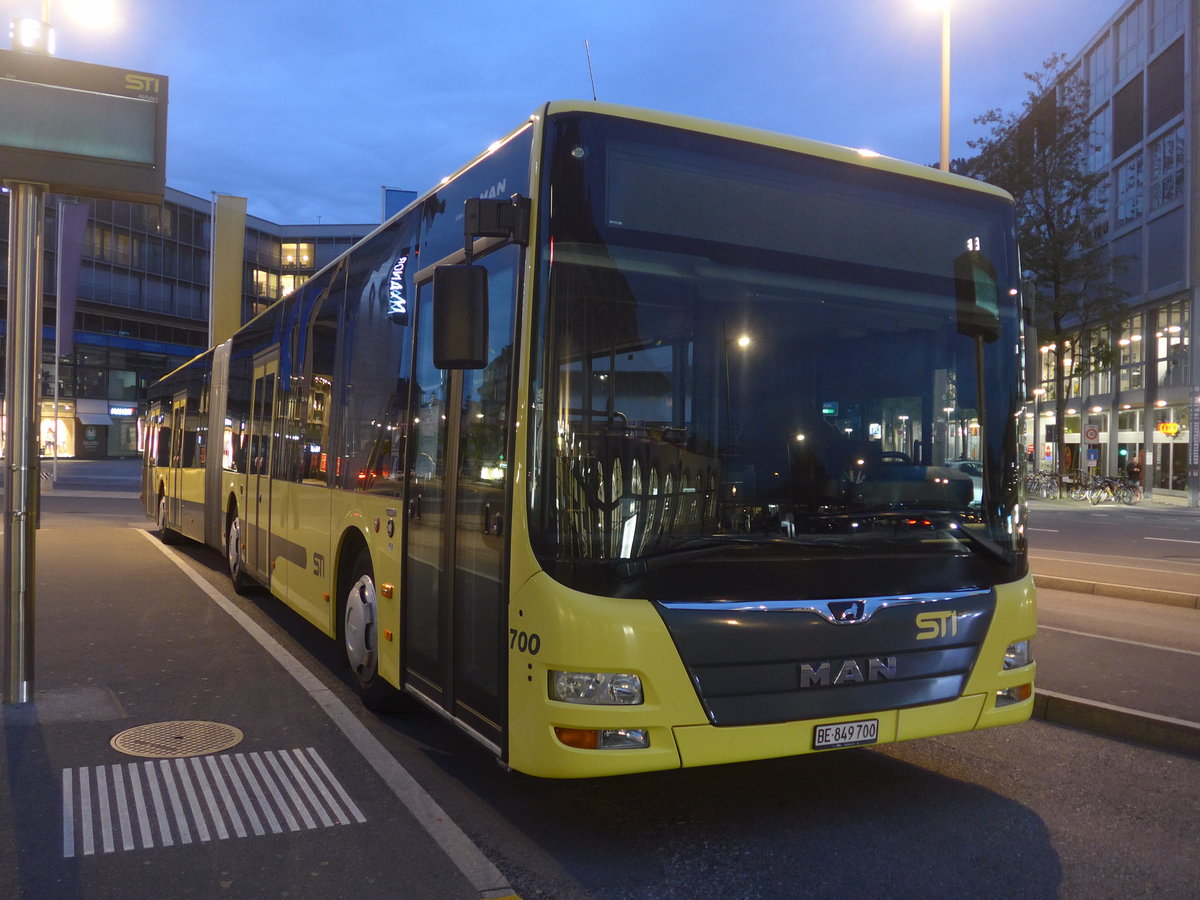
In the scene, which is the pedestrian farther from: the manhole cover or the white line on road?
the manhole cover

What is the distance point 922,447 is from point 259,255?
7580 cm

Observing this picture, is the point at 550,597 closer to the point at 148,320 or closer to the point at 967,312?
the point at 967,312

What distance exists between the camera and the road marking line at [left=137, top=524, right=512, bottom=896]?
4047mm

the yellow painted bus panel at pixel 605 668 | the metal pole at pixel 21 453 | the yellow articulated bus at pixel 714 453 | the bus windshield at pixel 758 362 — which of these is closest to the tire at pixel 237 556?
the metal pole at pixel 21 453

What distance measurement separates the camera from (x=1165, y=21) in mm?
40906

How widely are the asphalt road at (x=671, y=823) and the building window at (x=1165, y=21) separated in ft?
139

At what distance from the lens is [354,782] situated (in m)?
5.13

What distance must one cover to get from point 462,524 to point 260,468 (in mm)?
5489

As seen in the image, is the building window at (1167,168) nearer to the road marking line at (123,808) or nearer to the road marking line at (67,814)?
the road marking line at (123,808)

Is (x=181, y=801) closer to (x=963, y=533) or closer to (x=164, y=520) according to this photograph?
(x=963, y=533)

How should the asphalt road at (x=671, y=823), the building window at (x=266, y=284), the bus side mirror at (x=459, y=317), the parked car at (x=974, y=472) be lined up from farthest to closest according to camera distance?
1. the building window at (x=266, y=284)
2. the parked car at (x=974, y=472)
3. the bus side mirror at (x=459, y=317)
4. the asphalt road at (x=671, y=823)

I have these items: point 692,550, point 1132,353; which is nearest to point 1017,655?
point 692,550

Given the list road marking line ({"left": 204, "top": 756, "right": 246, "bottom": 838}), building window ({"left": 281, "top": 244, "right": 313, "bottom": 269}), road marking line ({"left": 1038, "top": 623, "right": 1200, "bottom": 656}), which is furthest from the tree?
building window ({"left": 281, "top": 244, "right": 313, "bottom": 269})

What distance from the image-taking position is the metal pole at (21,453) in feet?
21.1
